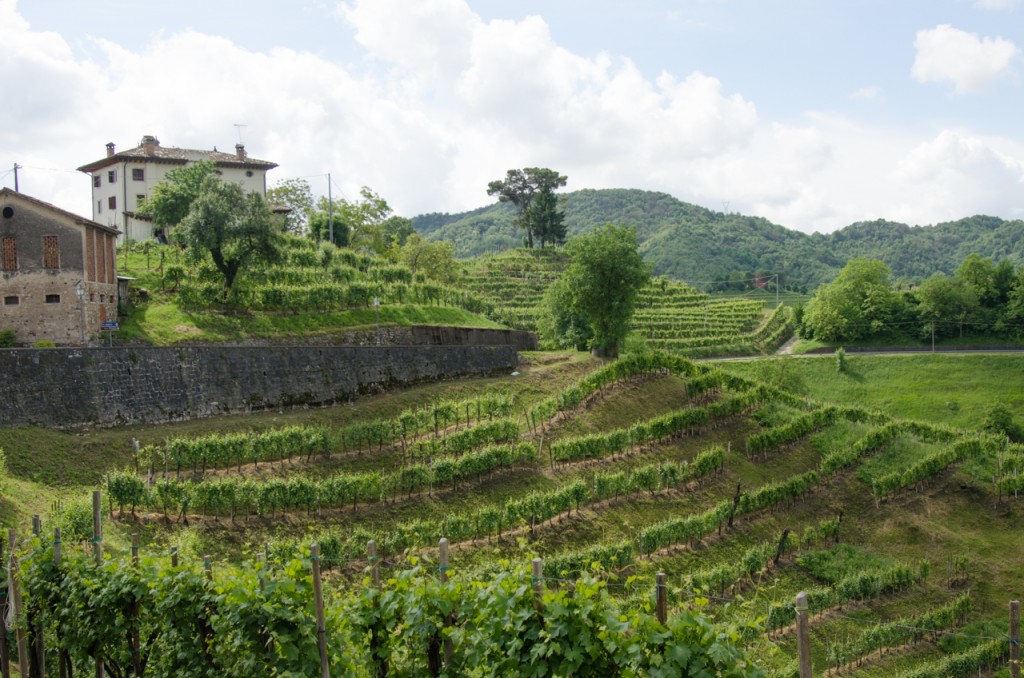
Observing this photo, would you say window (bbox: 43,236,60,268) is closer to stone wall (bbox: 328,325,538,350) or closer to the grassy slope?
the grassy slope

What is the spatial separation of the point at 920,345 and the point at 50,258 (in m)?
55.5

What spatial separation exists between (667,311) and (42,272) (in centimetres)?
4483

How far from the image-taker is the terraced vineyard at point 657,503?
2053 cm

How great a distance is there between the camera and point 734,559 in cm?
2533

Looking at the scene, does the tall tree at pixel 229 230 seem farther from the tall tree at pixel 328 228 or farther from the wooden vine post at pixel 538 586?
the wooden vine post at pixel 538 586

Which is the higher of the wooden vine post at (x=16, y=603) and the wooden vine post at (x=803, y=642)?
the wooden vine post at (x=803, y=642)

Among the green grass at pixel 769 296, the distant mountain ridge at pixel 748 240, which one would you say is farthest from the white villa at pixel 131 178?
the distant mountain ridge at pixel 748 240

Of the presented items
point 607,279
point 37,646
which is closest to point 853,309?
point 607,279

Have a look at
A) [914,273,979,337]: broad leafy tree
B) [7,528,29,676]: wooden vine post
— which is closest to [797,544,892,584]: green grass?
[7,528,29,676]: wooden vine post

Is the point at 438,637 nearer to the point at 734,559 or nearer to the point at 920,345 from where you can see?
the point at 734,559

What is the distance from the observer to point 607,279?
3894 centimetres

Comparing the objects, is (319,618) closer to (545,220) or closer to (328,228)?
(328,228)

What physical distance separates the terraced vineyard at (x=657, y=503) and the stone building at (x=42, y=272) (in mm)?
9133

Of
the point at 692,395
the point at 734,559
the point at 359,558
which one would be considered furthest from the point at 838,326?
the point at 359,558
